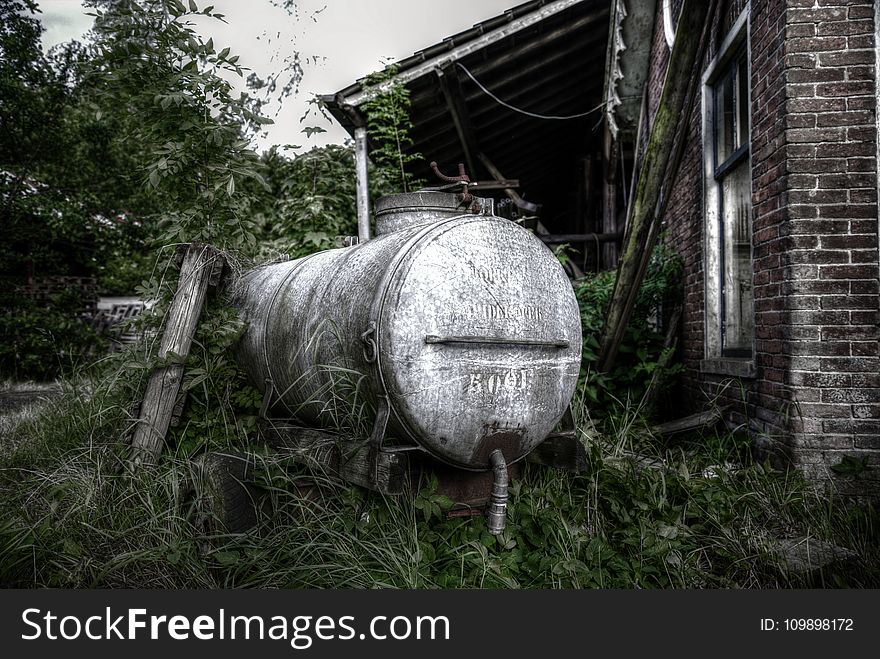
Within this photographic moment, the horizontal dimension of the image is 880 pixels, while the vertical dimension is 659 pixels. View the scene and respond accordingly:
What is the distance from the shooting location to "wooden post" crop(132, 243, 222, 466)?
135 inches

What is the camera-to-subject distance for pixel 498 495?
8.39 ft

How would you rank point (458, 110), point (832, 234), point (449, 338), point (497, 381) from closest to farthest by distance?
1. point (449, 338)
2. point (497, 381)
3. point (832, 234)
4. point (458, 110)

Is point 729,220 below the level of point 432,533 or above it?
above

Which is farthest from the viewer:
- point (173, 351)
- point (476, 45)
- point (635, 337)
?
point (476, 45)

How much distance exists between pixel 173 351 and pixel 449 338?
6.49 ft

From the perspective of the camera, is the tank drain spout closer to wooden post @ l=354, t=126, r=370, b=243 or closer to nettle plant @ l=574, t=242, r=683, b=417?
nettle plant @ l=574, t=242, r=683, b=417

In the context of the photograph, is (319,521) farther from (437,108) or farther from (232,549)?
(437,108)

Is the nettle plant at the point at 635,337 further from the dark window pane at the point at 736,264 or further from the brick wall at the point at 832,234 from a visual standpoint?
the brick wall at the point at 832,234

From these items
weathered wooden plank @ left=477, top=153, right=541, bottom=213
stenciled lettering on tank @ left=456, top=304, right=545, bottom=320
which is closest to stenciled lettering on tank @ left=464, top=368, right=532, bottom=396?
stenciled lettering on tank @ left=456, top=304, right=545, bottom=320

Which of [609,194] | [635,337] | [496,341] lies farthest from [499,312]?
[609,194]

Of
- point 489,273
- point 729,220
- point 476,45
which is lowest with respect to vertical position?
point 489,273

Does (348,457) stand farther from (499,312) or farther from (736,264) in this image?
(736,264)

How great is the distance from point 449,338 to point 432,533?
0.80m

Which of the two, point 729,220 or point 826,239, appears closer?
point 826,239
